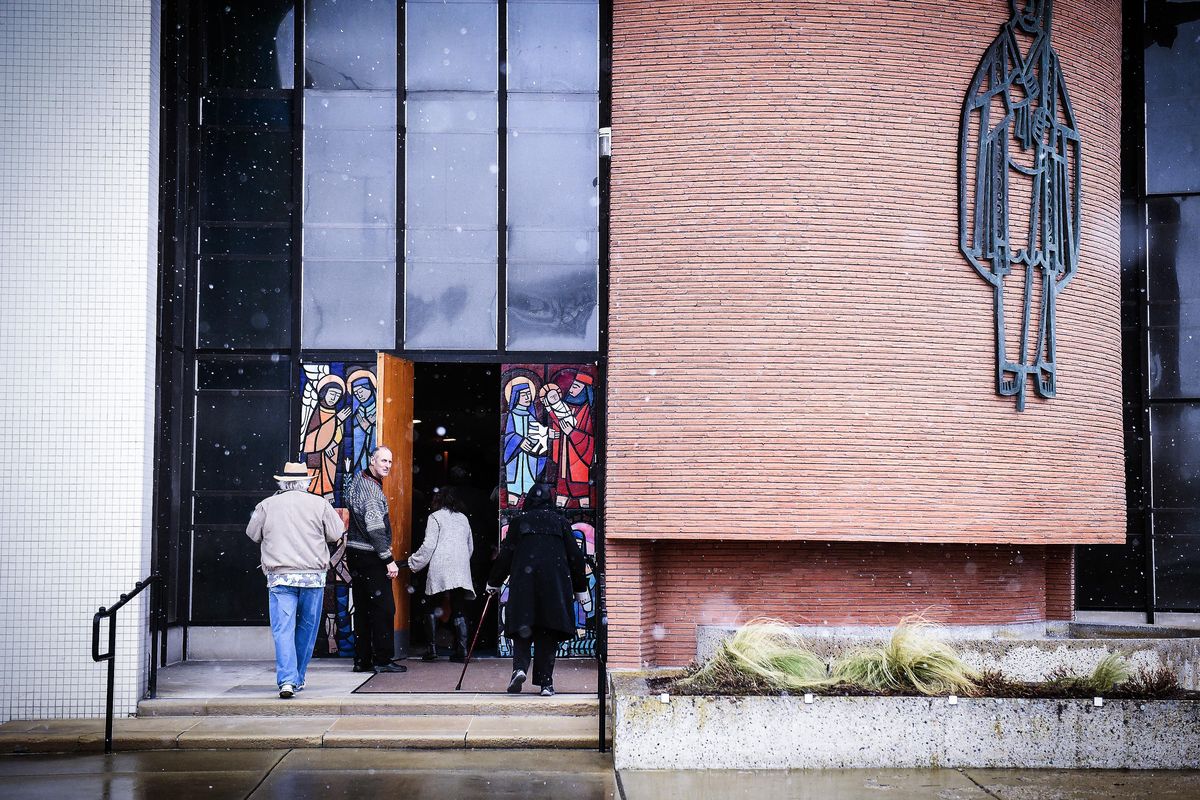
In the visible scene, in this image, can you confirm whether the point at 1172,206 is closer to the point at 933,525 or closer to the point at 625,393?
the point at 933,525

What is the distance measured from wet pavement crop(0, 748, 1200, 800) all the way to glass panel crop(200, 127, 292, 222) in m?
6.13

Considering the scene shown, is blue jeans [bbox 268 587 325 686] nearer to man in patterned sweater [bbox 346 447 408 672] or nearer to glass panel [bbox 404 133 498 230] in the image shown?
man in patterned sweater [bbox 346 447 408 672]

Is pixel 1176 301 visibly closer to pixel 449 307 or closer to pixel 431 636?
pixel 449 307

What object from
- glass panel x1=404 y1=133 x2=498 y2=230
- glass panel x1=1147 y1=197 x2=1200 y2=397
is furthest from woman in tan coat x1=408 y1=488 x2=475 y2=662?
glass panel x1=1147 y1=197 x2=1200 y2=397

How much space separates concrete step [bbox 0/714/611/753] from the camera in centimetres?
838

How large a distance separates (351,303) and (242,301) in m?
1.14

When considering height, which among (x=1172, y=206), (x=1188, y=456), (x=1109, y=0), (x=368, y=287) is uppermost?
(x=1109, y=0)

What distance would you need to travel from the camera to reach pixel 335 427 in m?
12.0

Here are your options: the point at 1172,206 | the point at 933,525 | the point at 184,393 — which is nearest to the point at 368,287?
the point at 184,393

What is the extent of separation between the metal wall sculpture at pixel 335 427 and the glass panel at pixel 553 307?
5.48 feet

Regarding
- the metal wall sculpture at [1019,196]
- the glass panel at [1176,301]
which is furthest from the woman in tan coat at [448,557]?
the glass panel at [1176,301]

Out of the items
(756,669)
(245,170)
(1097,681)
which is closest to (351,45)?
(245,170)

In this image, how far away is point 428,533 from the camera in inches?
447

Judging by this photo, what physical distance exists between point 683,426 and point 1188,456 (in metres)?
7.22
